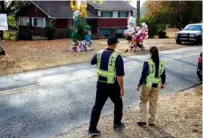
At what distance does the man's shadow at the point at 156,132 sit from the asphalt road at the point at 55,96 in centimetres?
154

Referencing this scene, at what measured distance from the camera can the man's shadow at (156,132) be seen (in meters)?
6.91

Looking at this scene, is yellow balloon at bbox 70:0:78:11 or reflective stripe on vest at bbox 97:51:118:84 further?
yellow balloon at bbox 70:0:78:11

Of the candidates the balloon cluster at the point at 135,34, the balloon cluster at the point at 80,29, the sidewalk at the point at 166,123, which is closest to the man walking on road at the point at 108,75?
the sidewalk at the point at 166,123

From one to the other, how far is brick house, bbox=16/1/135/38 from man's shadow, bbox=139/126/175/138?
30.6 metres

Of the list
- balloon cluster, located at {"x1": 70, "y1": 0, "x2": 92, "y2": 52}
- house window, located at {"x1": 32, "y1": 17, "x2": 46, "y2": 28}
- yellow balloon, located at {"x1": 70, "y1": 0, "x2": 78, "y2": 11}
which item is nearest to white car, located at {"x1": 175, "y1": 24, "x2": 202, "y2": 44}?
balloon cluster, located at {"x1": 70, "y1": 0, "x2": 92, "y2": 52}

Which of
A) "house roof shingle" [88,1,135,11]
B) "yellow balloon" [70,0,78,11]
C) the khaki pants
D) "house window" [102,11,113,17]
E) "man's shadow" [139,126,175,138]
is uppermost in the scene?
"house roof shingle" [88,1,135,11]

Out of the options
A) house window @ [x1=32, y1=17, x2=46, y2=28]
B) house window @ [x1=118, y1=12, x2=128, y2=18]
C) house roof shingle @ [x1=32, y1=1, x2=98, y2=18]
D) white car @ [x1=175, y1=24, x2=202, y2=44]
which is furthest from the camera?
house window @ [x1=118, y1=12, x2=128, y2=18]

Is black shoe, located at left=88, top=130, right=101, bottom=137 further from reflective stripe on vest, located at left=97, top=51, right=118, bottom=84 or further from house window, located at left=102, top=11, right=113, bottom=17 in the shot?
house window, located at left=102, top=11, right=113, bottom=17

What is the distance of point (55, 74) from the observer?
13961mm

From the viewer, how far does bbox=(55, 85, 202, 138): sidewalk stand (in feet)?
22.9

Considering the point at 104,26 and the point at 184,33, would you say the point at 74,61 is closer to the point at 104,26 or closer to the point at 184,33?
the point at 184,33

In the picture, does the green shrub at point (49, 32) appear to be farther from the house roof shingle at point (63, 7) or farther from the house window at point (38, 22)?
the house window at point (38, 22)

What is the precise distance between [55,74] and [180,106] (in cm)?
621

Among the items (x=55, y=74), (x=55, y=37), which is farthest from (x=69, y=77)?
(x=55, y=37)
